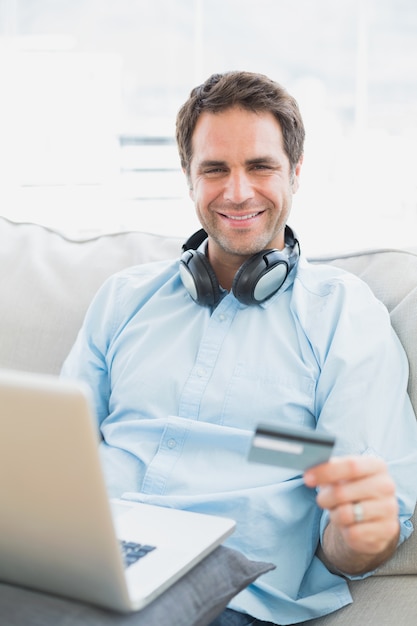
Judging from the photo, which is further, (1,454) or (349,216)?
(349,216)

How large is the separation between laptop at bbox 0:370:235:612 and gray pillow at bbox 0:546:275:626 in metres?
0.01

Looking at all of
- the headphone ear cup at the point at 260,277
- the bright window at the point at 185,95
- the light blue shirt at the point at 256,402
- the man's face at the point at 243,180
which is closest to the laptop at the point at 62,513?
the light blue shirt at the point at 256,402

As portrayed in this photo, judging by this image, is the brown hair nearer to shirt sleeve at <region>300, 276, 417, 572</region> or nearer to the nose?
the nose

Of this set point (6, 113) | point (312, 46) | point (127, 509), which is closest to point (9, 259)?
point (127, 509)

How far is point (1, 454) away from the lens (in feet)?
2.60

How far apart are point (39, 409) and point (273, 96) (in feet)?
3.20

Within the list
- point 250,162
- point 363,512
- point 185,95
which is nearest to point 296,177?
point 250,162

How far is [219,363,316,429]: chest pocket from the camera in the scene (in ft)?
4.30

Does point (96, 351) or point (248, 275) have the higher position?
A: point (248, 275)

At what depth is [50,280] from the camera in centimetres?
167

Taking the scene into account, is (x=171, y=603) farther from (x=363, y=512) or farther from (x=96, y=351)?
(x=96, y=351)

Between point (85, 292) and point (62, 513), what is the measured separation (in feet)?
2.96

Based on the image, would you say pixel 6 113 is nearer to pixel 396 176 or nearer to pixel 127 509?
pixel 396 176

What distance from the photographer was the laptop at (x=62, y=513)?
2.43 feet
